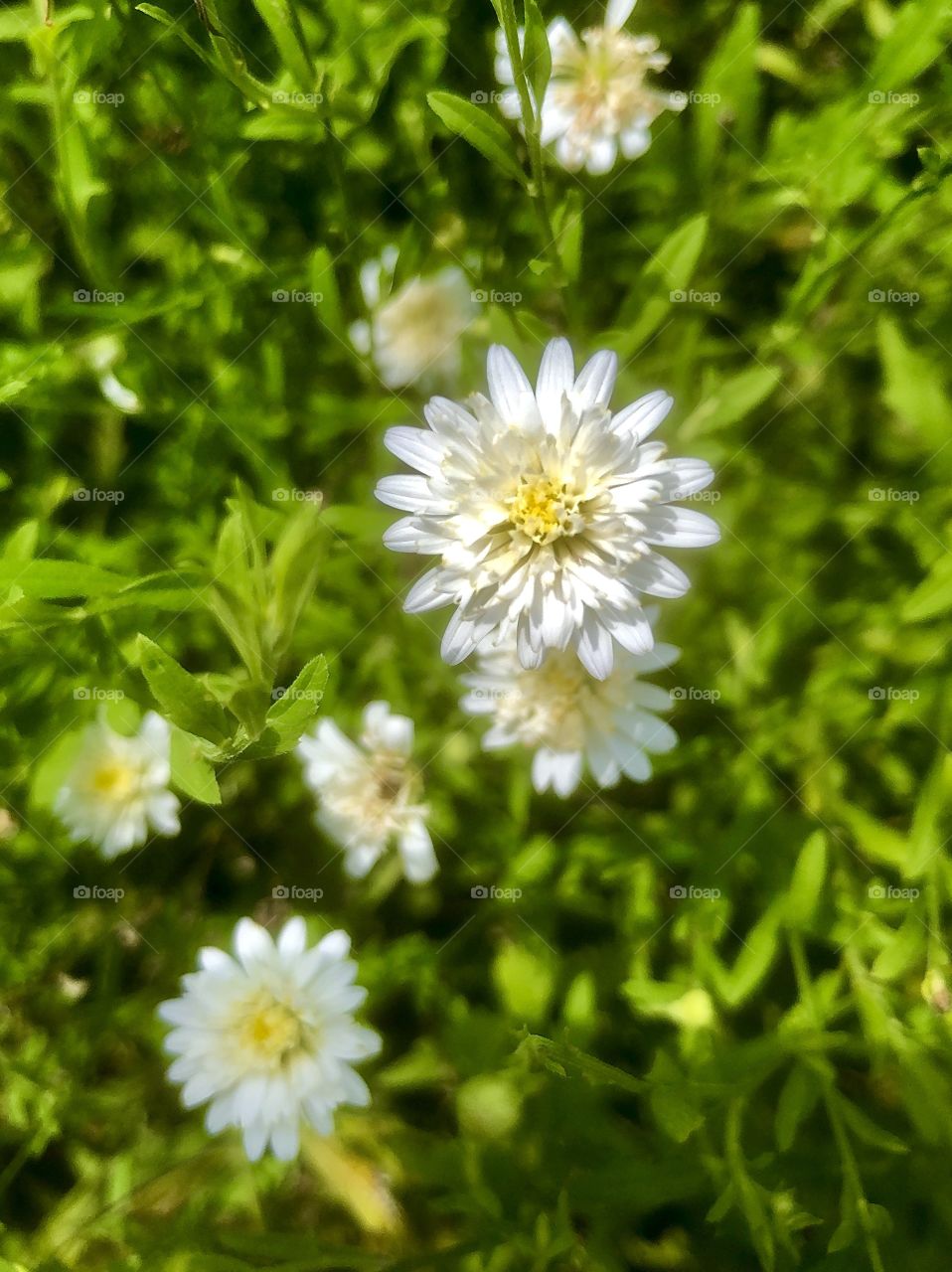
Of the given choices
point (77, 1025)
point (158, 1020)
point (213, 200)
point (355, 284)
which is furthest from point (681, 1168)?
point (213, 200)

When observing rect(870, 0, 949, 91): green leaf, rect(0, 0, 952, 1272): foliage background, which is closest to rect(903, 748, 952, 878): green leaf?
rect(0, 0, 952, 1272): foliage background

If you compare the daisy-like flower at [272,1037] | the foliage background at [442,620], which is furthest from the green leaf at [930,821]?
the daisy-like flower at [272,1037]

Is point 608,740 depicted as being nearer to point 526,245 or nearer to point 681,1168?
point 681,1168

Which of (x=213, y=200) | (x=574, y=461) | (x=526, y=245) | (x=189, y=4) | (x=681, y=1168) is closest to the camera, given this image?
(x=574, y=461)

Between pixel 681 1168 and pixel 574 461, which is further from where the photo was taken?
pixel 681 1168

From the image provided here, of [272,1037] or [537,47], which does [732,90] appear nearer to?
[537,47]

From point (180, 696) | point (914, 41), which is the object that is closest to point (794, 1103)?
point (180, 696)
